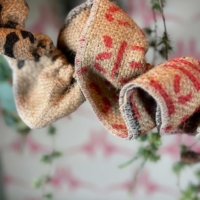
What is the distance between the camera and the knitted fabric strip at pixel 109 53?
332mm

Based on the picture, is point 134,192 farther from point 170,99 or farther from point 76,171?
point 170,99

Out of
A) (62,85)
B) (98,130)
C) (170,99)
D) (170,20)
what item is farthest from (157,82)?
(98,130)

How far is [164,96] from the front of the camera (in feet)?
0.93

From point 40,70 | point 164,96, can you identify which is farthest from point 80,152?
point 164,96

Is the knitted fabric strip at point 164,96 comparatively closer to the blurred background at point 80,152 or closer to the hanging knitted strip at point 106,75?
the hanging knitted strip at point 106,75

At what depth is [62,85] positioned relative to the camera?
0.37 m

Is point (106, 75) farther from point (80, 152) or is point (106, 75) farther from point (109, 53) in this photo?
point (80, 152)

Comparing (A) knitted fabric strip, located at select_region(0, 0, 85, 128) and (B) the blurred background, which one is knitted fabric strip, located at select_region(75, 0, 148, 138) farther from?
(B) the blurred background

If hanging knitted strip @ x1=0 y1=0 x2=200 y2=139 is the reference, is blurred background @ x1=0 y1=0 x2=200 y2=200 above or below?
below

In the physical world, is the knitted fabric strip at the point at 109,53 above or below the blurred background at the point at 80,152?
above

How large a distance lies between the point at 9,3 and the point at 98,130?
41 cm

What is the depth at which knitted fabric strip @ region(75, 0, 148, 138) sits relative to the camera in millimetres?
332

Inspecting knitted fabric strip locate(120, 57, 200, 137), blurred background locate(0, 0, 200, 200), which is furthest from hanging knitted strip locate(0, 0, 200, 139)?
blurred background locate(0, 0, 200, 200)

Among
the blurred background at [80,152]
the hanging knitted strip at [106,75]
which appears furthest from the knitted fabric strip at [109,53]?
the blurred background at [80,152]
